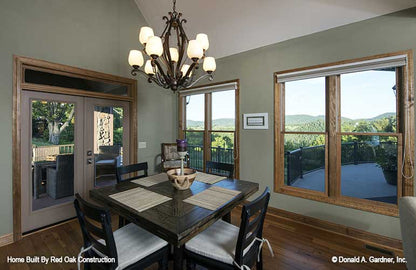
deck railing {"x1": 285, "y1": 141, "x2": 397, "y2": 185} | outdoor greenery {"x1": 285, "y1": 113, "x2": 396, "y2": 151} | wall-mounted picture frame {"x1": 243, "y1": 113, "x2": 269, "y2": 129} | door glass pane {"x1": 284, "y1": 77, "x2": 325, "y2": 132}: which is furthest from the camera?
wall-mounted picture frame {"x1": 243, "y1": 113, "x2": 269, "y2": 129}

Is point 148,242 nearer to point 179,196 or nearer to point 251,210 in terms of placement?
point 179,196

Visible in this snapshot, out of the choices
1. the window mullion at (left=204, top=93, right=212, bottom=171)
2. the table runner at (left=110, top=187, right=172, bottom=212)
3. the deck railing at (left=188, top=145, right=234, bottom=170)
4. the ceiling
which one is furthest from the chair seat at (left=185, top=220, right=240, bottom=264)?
the ceiling

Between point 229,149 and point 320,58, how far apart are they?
6.94ft

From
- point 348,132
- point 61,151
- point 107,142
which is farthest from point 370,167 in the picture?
point 61,151

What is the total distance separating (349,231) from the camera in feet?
7.86

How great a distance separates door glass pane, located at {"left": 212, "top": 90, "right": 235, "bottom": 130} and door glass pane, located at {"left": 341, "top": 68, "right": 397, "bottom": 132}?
1771 millimetres

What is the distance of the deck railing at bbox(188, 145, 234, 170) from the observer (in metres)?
3.68

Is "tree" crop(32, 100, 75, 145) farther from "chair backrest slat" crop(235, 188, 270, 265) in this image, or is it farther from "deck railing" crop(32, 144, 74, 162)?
"chair backrest slat" crop(235, 188, 270, 265)

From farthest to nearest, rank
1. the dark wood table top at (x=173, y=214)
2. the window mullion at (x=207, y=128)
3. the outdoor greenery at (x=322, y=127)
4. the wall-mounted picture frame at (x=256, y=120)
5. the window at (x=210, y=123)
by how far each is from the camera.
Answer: the window mullion at (x=207, y=128) → the window at (x=210, y=123) → the wall-mounted picture frame at (x=256, y=120) → the outdoor greenery at (x=322, y=127) → the dark wood table top at (x=173, y=214)

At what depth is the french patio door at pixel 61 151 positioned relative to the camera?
8.18 feet

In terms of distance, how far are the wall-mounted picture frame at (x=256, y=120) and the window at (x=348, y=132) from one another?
0.20 metres

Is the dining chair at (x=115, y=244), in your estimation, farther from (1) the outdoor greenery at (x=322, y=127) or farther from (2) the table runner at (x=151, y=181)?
(1) the outdoor greenery at (x=322, y=127)

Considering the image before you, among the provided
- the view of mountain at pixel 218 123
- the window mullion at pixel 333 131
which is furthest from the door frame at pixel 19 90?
the window mullion at pixel 333 131

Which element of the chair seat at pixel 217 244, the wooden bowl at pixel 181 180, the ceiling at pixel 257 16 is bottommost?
the chair seat at pixel 217 244
